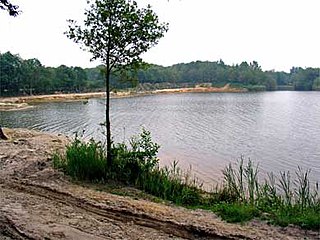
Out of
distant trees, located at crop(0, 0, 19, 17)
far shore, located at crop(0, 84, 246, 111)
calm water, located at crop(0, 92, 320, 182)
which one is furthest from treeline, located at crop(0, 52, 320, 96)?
distant trees, located at crop(0, 0, 19, 17)

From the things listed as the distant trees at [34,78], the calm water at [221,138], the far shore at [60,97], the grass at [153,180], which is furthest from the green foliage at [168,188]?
the distant trees at [34,78]

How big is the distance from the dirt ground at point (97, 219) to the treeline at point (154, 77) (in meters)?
31.5

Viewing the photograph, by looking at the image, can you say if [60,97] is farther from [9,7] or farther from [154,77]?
[9,7]

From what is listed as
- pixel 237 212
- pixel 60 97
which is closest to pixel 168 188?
pixel 237 212

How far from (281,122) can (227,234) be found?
31159 millimetres

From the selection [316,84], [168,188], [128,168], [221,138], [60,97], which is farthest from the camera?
[316,84]

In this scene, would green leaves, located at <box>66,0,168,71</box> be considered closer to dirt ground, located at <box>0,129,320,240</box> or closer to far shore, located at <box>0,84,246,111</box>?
dirt ground, located at <box>0,129,320,240</box>

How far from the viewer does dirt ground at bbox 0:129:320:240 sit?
6173 millimetres

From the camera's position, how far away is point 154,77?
114375 mm

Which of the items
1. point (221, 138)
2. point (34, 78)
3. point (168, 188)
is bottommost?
point (221, 138)

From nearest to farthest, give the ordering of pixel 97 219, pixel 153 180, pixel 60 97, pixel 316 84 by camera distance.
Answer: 1. pixel 97 219
2. pixel 153 180
3. pixel 60 97
4. pixel 316 84

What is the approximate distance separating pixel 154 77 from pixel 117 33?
345 ft

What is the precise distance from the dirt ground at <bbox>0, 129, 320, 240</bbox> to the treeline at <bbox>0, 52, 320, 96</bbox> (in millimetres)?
31482

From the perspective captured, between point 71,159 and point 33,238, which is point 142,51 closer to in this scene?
point 71,159
